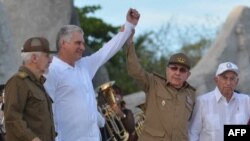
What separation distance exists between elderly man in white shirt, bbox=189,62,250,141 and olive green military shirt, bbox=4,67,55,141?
71.0 inches

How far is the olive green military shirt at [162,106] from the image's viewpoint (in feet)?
27.7

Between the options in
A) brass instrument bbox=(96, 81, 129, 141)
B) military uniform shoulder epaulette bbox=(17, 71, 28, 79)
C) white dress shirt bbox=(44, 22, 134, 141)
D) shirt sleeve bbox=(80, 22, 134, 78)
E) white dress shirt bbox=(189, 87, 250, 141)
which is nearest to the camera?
military uniform shoulder epaulette bbox=(17, 71, 28, 79)

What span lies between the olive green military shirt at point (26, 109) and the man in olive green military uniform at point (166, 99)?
47.8 inches

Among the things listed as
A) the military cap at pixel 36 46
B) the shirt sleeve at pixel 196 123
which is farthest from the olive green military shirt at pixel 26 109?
the shirt sleeve at pixel 196 123

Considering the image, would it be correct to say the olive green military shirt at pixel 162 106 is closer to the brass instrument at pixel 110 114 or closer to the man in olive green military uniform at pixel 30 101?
the man in olive green military uniform at pixel 30 101

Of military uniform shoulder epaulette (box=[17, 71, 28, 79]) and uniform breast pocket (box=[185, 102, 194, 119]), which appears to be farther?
A: uniform breast pocket (box=[185, 102, 194, 119])

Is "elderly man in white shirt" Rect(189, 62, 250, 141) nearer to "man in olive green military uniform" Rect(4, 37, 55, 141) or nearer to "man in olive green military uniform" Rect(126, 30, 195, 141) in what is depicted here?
"man in olive green military uniform" Rect(126, 30, 195, 141)

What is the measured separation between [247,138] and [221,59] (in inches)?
519

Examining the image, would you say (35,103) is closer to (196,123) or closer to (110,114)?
(196,123)

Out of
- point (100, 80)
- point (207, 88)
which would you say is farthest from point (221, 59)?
point (100, 80)

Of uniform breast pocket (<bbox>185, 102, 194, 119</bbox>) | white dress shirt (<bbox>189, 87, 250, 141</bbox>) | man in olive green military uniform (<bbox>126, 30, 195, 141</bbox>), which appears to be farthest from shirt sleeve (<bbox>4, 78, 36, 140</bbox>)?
white dress shirt (<bbox>189, 87, 250, 141</bbox>)

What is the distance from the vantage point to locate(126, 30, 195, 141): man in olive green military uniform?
8.44m

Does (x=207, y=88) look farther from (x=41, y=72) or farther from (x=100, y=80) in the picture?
(x=41, y=72)

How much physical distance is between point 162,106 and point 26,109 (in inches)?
63.0
